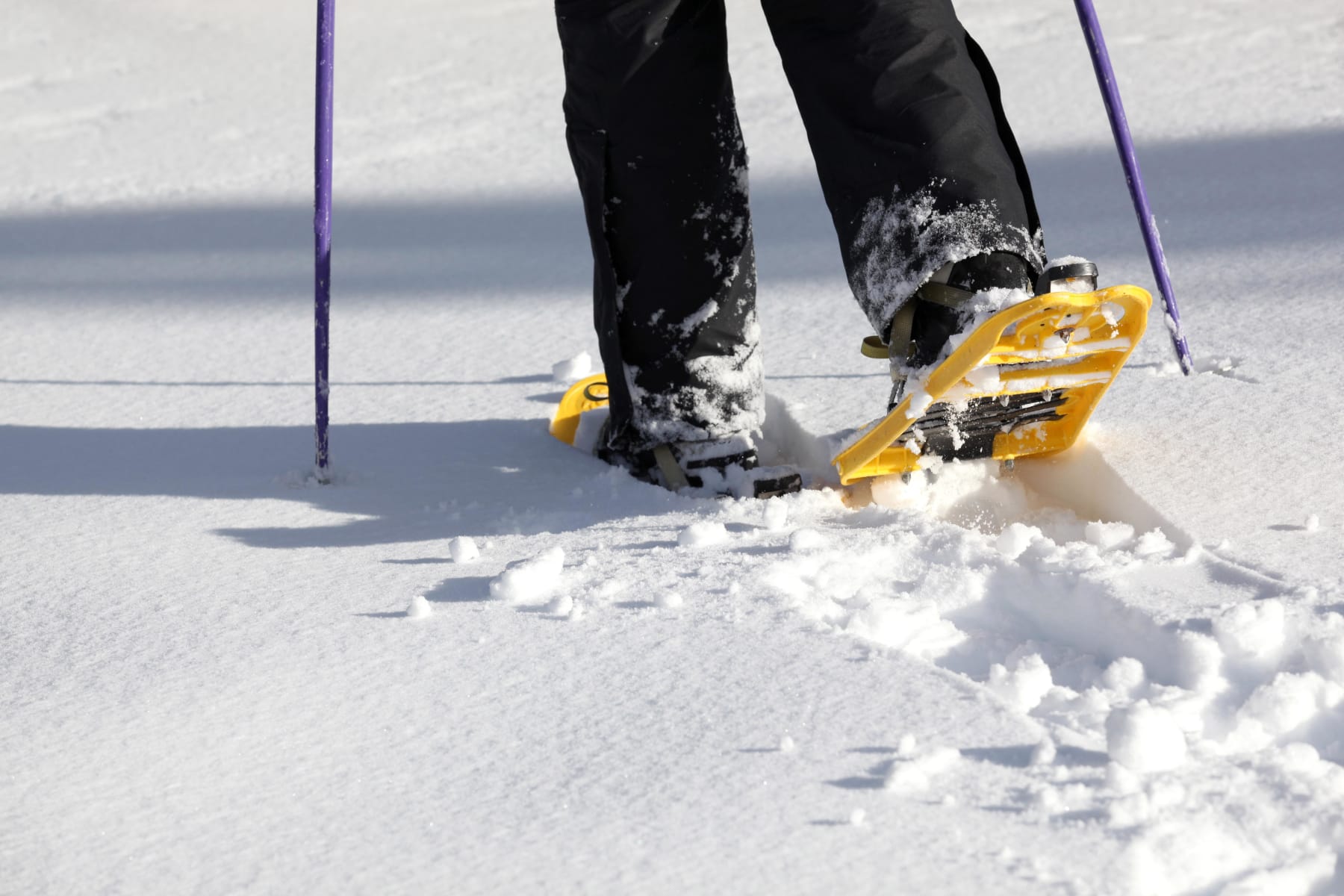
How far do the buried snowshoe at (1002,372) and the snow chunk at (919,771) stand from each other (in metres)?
0.38

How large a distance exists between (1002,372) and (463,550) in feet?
1.73

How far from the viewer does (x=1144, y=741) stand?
89 cm

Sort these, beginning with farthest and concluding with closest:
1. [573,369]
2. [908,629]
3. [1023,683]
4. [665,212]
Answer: [573,369]
[665,212]
[908,629]
[1023,683]

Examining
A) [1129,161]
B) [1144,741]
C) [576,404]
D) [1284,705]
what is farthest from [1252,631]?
[576,404]

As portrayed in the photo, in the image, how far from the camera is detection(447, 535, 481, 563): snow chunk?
4.21ft

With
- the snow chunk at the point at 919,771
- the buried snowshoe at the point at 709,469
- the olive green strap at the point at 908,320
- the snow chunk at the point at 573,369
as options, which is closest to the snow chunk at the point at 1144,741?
the snow chunk at the point at 919,771

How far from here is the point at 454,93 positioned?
3.47 m

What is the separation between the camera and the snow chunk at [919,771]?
0.89 meters

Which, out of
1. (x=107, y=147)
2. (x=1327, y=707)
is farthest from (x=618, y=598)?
(x=107, y=147)

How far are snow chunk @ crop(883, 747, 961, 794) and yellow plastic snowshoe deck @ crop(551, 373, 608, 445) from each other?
0.85 meters

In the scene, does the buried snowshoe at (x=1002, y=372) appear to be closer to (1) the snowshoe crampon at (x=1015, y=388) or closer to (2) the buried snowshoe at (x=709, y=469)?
(1) the snowshoe crampon at (x=1015, y=388)

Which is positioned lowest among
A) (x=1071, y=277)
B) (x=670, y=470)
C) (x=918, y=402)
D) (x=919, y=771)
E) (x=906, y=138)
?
(x=919, y=771)

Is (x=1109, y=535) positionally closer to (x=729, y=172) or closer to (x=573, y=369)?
(x=729, y=172)

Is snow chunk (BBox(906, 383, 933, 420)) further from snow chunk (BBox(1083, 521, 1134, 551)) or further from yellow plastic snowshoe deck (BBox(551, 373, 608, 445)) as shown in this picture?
yellow plastic snowshoe deck (BBox(551, 373, 608, 445))
